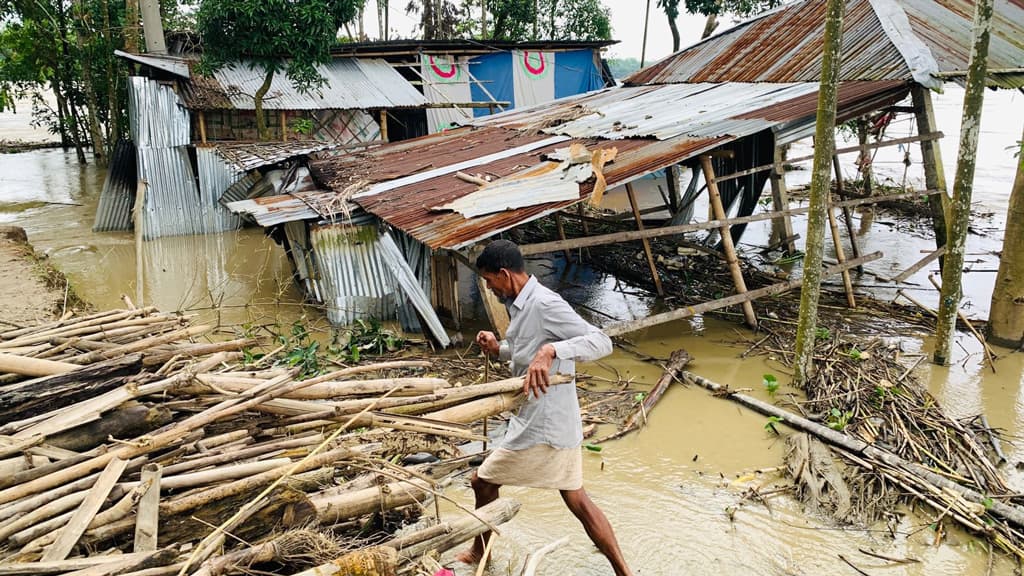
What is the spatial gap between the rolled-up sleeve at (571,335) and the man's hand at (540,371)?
0.15 feet

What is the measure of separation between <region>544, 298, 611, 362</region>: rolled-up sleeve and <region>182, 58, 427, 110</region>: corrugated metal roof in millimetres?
11963

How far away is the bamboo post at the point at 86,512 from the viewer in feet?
6.79

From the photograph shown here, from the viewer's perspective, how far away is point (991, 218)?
14.0 m

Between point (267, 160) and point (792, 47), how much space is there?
26.3 feet

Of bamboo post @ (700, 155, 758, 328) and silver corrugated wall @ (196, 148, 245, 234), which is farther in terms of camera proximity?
silver corrugated wall @ (196, 148, 245, 234)

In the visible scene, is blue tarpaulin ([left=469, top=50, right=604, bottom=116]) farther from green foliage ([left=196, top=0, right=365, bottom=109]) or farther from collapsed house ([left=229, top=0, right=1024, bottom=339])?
collapsed house ([left=229, top=0, right=1024, bottom=339])

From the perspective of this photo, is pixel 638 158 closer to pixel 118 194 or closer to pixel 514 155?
pixel 514 155

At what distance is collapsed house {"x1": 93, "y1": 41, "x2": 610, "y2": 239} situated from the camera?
12.8 metres

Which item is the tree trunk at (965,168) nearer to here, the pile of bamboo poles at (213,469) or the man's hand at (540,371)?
the man's hand at (540,371)

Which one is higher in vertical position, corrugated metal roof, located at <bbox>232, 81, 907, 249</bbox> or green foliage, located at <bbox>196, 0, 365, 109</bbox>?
green foliage, located at <bbox>196, 0, 365, 109</bbox>

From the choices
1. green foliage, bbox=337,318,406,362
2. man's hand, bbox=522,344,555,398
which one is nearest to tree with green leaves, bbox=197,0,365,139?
green foliage, bbox=337,318,406,362

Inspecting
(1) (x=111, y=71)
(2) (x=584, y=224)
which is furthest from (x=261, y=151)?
(1) (x=111, y=71)

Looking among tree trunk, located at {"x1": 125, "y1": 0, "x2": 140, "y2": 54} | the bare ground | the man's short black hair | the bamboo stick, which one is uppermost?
tree trunk, located at {"x1": 125, "y1": 0, "x2": 140, "y2": 54}

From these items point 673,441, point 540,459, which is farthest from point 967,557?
point 540,459
